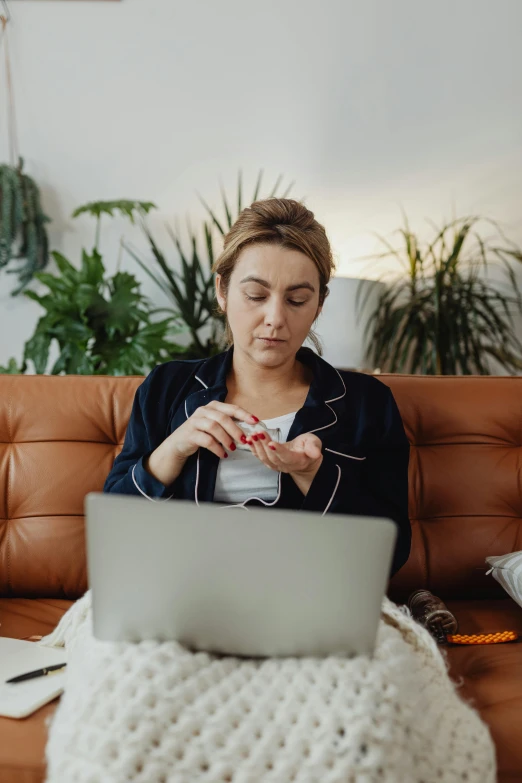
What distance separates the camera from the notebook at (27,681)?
0.98 meters

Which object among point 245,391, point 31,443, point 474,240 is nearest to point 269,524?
point 245,391

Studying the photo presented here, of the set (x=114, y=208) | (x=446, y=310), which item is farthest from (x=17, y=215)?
(x=446, y=310)

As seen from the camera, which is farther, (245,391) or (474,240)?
(474,240)

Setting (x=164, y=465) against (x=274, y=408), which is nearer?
(x=164, y=465)

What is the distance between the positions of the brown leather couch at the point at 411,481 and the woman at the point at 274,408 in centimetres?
18

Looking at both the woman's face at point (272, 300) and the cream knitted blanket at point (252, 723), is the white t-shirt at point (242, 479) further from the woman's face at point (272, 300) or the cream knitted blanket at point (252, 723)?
the cream knitted blanket at point (252, 723)

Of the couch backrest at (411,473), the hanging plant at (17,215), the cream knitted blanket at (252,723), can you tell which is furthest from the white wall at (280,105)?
the cream knitted blanket at (252,723)

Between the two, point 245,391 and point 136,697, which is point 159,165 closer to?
point 245,391

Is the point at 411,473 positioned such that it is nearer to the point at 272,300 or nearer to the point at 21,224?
the point at 272,300

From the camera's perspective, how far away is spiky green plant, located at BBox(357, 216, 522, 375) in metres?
2.53

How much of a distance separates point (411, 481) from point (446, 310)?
1.15 m

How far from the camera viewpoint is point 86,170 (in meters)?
2.82

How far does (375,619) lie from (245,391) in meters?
0.72

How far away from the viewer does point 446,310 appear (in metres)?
2.52
